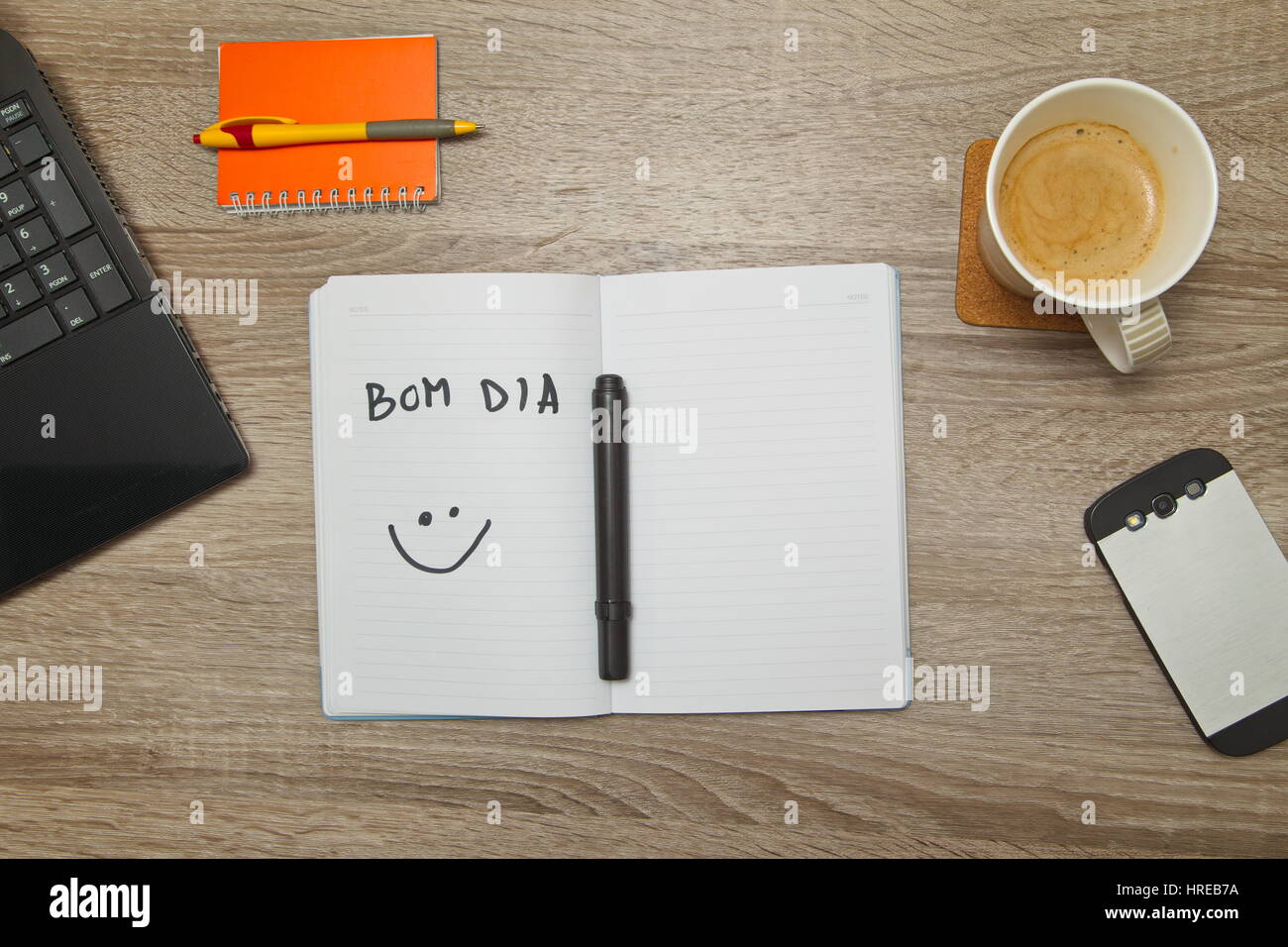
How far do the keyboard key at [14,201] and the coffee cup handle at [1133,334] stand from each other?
2.68 ft

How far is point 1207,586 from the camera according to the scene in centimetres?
61

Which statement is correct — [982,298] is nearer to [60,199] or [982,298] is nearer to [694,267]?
[694,267]

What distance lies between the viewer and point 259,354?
646mm

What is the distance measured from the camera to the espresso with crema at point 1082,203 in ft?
1.89

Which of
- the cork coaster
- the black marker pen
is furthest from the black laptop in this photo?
the cork coaster

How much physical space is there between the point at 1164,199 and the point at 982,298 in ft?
0.46

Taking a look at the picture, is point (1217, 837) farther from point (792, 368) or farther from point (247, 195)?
point (247, 195)

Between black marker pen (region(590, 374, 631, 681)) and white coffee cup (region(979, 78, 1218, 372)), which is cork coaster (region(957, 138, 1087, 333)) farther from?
black marker pen (region(590, 374, 631, 681))

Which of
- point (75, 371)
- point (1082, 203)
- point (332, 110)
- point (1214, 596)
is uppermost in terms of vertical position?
point (332, 110)

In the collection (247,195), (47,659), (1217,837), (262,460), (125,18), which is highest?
(125,18)

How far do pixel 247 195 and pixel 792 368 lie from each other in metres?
0.47

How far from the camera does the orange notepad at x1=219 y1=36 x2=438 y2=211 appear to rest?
2.08 feet

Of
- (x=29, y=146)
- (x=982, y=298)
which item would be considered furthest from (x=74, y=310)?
(x=982, y=298)
